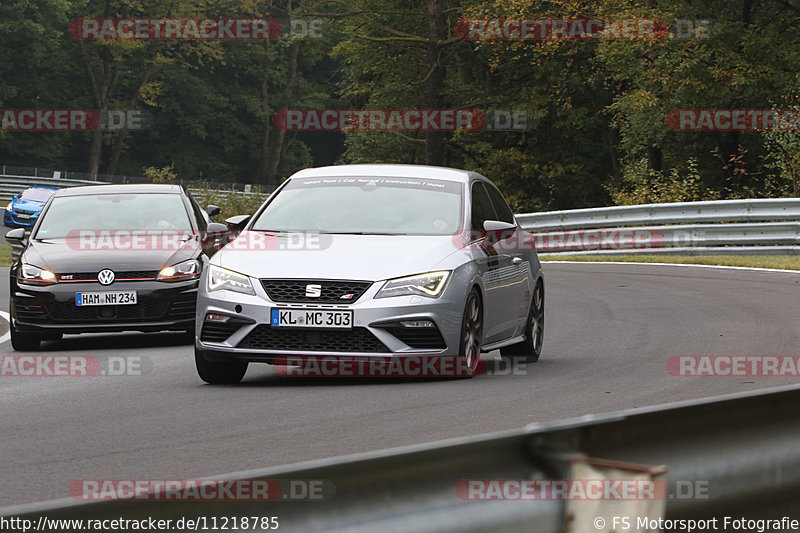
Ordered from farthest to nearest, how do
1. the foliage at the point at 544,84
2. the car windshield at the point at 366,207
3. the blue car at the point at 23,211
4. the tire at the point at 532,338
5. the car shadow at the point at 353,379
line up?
the blue car at the point at 23,211, the foliage at the point at 544,84, the tire at the point at 532,338, the car windshield at the point at 366,207, the car shadow at the point at 353,379

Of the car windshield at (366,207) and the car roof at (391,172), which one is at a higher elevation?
the car roof at (391,172)

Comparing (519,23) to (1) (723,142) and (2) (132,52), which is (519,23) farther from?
(2) (132,52)

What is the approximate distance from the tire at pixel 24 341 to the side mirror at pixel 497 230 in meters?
5.00

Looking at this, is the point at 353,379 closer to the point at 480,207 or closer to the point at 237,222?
the point at 237,222

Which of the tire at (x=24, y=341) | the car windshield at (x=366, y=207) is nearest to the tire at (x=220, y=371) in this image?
the car windshield at (x=366, y=207)

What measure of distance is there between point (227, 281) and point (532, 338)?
3.15 meters

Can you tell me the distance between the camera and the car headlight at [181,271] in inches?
520

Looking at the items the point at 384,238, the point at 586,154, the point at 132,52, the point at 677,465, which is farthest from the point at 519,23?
the point at 132,52

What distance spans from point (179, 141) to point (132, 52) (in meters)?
9.15

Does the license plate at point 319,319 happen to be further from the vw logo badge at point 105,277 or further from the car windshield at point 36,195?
the car windshield at point 36,195

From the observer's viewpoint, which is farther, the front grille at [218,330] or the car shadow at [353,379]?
the car shadow at [353,379]

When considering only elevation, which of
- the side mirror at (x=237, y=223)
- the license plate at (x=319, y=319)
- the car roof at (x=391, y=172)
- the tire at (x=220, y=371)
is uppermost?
the car roof at (x=391, y=172)

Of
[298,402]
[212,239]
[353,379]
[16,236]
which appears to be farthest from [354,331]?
[16,236]

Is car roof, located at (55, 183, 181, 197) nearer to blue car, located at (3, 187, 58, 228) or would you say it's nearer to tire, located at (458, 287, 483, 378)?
tire, located at (458, 287, 483, 378)
